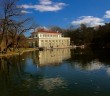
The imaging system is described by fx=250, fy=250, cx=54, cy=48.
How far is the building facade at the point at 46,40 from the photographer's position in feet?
355

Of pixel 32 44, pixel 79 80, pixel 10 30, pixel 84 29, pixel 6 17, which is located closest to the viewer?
pixel 79 80

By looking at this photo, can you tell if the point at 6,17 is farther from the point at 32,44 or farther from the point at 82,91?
the point at 32,44

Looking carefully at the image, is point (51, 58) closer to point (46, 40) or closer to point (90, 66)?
point (90, 66)

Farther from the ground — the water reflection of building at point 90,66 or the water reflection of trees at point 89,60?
the water reflection of trees at point 89,60

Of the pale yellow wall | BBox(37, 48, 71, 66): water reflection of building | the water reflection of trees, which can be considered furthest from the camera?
the pale yellow wall

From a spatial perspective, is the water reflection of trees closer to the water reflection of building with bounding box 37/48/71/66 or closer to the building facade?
the water reflection of building with bounding box 37/48/71/66

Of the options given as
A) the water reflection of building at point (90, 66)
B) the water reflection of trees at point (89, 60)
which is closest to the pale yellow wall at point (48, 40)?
the water reflection of trees at point (89, 60)

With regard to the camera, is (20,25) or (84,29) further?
(84,29)

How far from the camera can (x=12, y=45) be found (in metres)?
64.4

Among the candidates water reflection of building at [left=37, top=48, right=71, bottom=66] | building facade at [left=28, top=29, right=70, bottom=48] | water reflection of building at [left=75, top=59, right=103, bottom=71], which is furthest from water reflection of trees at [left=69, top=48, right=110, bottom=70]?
building facade at [left=28, top=29, right=70, bottom=48]

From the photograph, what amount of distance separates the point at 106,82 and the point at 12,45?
4903cm

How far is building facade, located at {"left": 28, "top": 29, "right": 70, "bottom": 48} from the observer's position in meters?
108

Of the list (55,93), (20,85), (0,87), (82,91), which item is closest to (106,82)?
(82,91)

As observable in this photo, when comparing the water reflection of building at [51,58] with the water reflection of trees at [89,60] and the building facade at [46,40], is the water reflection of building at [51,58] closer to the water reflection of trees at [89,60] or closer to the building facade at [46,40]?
the water reflection of trees at [89,60]
